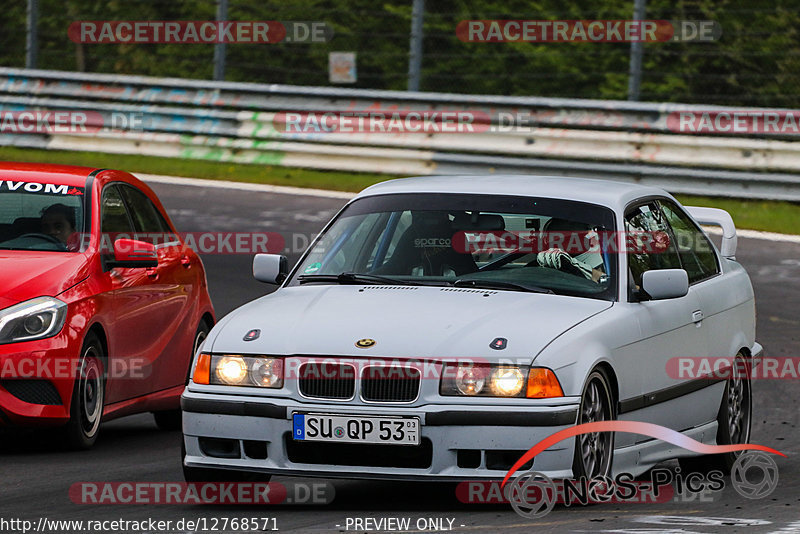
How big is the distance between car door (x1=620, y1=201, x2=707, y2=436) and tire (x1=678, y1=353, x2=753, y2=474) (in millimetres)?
384

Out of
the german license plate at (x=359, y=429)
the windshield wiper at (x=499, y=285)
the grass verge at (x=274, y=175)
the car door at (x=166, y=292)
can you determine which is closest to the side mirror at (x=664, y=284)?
the windshield wiper at (x=499, y=285)

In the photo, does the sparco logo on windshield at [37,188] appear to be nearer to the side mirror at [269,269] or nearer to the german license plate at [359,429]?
the side mirror at [269,269]

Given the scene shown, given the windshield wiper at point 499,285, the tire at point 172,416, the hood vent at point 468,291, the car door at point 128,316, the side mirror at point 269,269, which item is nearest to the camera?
the hood vent at point 468,291

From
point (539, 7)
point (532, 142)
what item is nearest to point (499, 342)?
point (532, 142)

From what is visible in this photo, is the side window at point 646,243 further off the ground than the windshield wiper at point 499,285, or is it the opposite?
the side window at point 646,243

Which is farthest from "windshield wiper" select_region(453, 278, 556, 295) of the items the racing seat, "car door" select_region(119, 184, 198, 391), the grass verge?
the grass verge

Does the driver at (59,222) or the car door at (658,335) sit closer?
the car door at (658,335)

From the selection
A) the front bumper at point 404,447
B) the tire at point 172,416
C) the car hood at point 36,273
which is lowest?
the tire at point 172,416

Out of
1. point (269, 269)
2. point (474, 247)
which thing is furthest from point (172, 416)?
point (474, 247)

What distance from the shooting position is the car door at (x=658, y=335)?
7.66 meters

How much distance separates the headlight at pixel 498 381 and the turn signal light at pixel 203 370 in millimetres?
1051

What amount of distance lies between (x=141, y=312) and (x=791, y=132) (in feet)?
33.0

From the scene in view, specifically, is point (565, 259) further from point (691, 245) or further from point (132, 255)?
point (132, 255)

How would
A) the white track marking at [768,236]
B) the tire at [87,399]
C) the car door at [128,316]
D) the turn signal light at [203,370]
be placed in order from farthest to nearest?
the white track marking at [768,236]
the car door at [128,316]
the tire at [87,399]
the turn signal light at [203,370]
